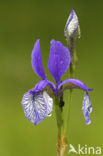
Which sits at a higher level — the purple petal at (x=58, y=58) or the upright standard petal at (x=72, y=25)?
the upright standard petal at (x=72, y=25)

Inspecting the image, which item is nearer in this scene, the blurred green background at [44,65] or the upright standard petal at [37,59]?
the upright standard petal at [37,59]

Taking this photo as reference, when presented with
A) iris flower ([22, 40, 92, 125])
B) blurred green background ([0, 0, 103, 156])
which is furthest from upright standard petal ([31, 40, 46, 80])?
blurred green background ([0, 0, 103, 156])

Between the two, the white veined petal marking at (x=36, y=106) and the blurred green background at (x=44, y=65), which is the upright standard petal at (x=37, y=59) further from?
the blurred green background at (x=44, y=65)

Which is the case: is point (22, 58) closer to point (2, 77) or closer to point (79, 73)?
point (2, 77)

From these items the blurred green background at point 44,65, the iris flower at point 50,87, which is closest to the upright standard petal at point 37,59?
the iris flower at point 50,87

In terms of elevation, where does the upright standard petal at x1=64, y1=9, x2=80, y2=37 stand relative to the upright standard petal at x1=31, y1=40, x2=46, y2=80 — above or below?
above

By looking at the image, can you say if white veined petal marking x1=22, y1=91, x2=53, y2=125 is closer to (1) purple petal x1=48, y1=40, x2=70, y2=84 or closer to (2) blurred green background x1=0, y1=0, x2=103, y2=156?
(1) purple petal x1=48, y1=40, x2=70, y2=84

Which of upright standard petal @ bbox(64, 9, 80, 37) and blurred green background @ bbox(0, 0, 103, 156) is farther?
blurred green background @ bbox(0, 0, 103, 156)

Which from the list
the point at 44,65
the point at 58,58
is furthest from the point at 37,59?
the point at 44,65
